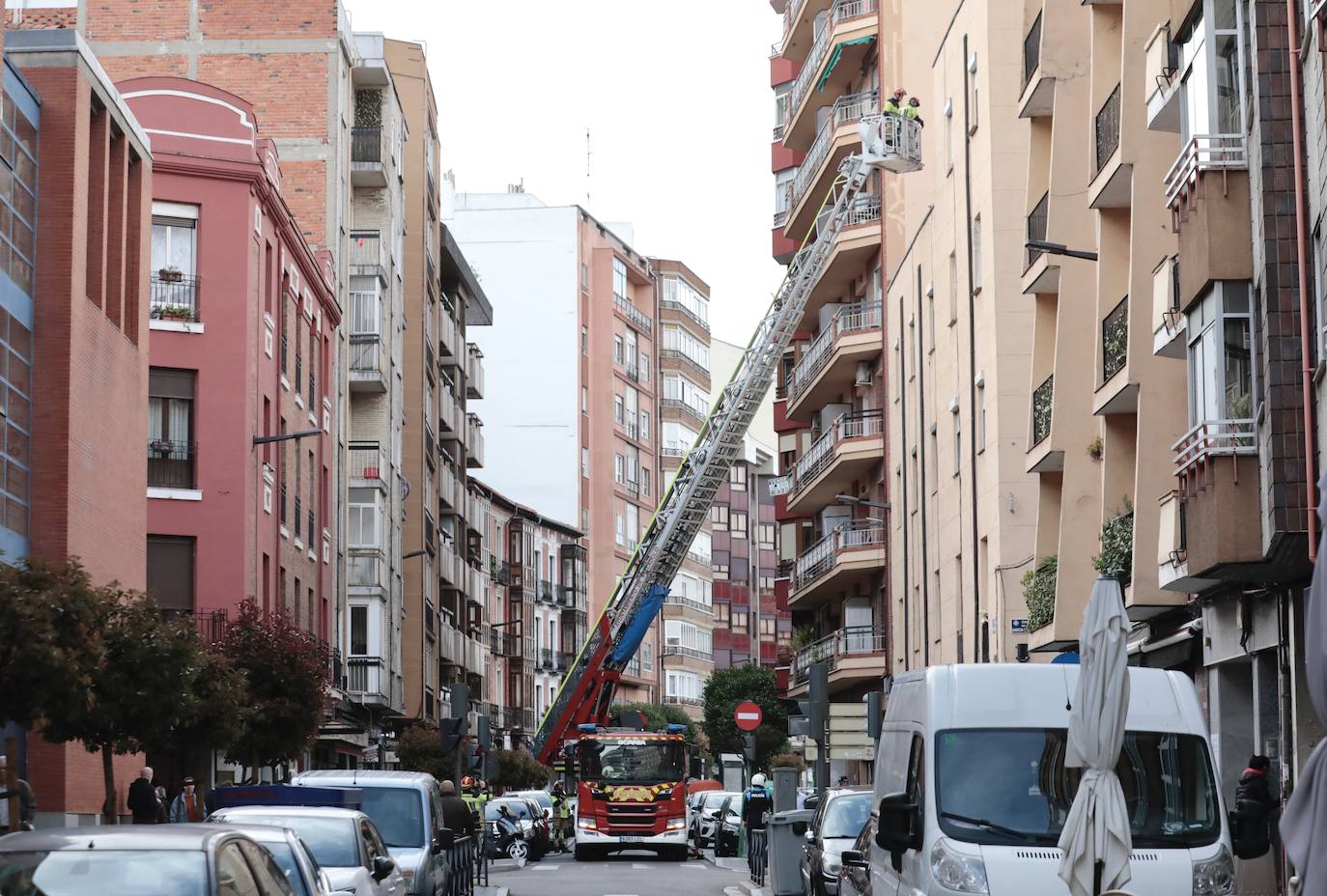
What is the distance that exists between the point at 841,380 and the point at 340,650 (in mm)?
15767

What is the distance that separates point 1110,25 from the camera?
28000mm

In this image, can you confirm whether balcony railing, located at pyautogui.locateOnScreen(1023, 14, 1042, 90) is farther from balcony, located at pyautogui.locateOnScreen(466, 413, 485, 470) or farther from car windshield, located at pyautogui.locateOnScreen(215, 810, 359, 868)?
balcony, located at pyautogui.locateOnScreen(466, 413, 485, 470)

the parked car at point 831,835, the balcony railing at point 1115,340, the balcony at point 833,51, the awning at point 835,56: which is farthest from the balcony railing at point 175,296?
the balcony at point 833,51

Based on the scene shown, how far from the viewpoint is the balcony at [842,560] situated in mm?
52594

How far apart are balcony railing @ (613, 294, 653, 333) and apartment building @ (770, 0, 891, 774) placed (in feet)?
160

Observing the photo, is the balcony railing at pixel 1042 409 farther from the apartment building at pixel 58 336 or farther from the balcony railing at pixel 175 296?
the balcony railing at pixel 175 296

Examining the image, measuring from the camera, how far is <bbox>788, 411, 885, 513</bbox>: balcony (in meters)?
52.7

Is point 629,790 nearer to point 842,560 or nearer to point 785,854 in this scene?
point 842,560

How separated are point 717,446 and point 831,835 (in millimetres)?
21757

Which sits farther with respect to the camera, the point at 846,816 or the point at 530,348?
the point at 530,348

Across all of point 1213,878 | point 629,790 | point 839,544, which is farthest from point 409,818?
point 839,544

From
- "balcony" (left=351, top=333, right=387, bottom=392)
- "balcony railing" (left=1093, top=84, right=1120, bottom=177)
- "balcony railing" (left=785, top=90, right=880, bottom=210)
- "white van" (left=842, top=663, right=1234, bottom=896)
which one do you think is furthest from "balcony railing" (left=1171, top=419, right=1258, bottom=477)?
"balcony" (left=351, top=333, right=387, bottom=392)

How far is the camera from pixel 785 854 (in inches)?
964

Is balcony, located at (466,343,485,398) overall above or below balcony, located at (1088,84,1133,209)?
above
